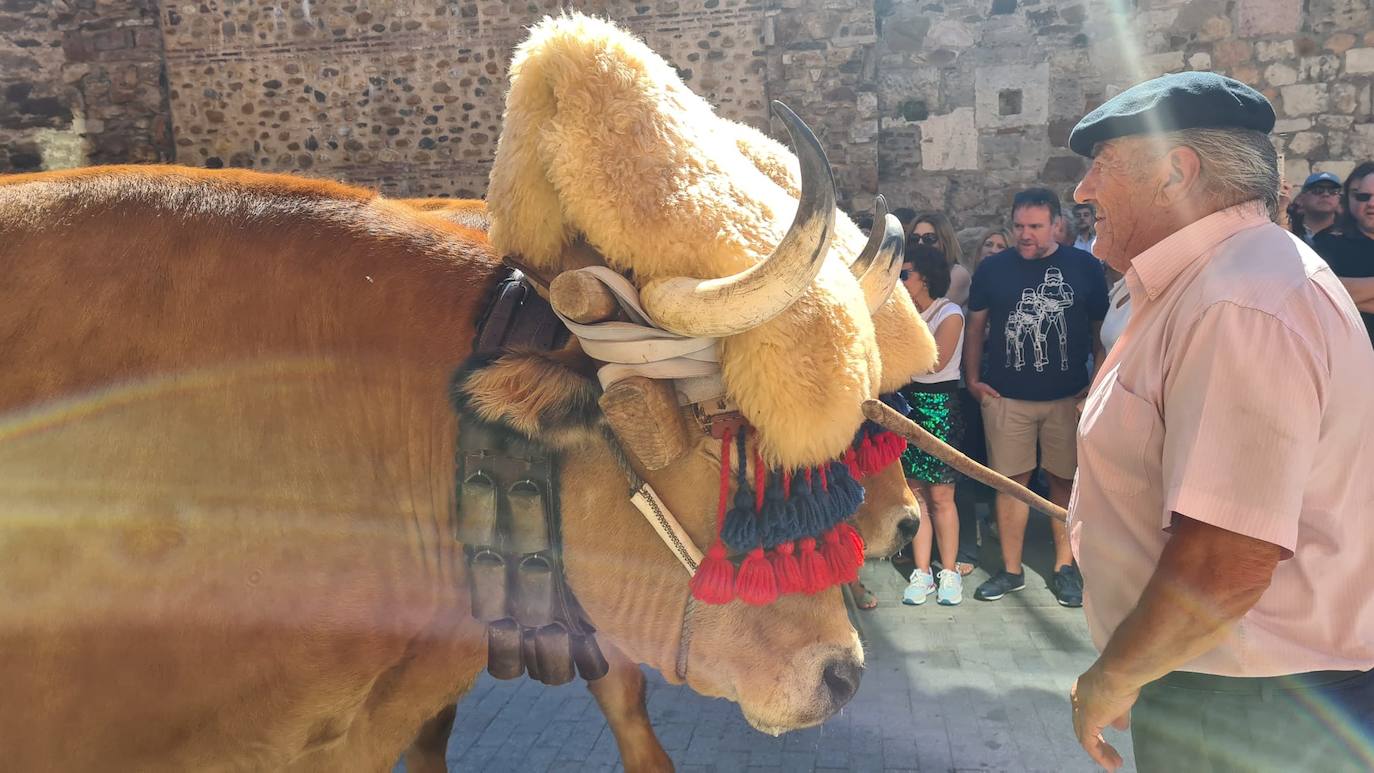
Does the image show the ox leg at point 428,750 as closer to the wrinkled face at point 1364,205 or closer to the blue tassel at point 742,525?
the blue tassel at point 742,525

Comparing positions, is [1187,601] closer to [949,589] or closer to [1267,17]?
[949,589]

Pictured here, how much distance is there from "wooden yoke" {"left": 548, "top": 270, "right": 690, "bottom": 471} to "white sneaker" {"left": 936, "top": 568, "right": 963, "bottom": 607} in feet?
15.1

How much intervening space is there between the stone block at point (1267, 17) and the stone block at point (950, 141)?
2.52 m

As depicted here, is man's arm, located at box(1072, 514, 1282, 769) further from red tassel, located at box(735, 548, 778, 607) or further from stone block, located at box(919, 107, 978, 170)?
stone block, located at box(919, 107, 978, 170)

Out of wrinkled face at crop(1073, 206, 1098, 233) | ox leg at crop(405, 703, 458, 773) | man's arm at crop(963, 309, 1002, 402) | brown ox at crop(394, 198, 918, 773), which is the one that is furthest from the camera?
wrinkled face at crop(1073, 206, 1098, 233)

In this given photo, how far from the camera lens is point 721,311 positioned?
1.73 meters

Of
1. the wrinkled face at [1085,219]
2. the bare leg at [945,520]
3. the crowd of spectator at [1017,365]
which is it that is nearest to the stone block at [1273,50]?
the wrinkled face at [1085,219]

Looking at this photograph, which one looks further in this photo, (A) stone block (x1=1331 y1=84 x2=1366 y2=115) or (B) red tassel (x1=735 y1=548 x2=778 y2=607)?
(A) stone block (x1=1331 y1=84 x2=1366 y2=115)

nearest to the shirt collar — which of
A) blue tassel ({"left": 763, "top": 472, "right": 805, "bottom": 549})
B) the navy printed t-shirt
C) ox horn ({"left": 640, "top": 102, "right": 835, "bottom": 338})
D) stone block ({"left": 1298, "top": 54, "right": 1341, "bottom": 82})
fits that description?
ox horn ({"left": 640, "top": 102, "right": 835, "bottom": 338})

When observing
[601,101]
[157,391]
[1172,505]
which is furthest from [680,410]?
[157,391]

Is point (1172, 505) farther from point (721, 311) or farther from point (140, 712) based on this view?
point (140, 712)

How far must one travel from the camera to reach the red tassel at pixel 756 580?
1876 mm

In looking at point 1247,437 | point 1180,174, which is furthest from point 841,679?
point 1180,174

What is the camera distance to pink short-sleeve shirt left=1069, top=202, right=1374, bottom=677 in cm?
168
